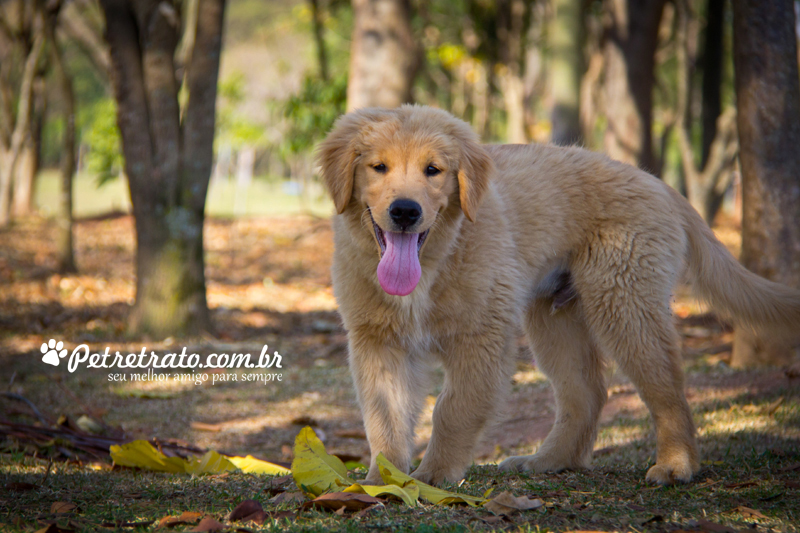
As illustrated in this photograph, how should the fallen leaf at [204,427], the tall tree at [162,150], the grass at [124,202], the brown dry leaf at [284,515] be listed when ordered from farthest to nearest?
1. the grass at [124,202]
2. the tall tree at [162,150]
3. the fallen leaf at [204,427]
4. the brown dry leaf at [284,515]

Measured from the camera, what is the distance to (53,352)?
23.1 ft

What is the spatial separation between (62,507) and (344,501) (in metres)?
1.11

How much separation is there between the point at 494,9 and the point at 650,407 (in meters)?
18.6

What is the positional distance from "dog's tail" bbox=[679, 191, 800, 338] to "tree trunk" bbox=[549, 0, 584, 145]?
595 cm

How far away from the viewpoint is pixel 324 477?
3.09m

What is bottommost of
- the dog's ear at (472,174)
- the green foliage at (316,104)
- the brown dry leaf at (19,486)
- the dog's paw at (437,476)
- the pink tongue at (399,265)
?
the dog's paw at (437,476)

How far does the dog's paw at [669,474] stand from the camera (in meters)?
3.46

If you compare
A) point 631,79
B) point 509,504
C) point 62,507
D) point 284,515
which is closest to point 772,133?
point 509,504

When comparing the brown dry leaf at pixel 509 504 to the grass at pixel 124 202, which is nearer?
the brown dry leaf at pixel 509 504

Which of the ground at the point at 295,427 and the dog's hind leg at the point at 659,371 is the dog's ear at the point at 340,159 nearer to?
the ground at the point at 295,427

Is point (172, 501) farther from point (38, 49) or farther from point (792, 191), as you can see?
point (38, 49)

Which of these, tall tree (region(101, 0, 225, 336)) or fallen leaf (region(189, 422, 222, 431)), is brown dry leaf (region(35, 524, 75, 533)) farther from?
tall tree (region(101, 0, 225, 336))

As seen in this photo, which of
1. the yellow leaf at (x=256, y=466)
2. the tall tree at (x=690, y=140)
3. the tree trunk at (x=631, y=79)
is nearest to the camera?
the yellow leaf at (x=256, y=466)

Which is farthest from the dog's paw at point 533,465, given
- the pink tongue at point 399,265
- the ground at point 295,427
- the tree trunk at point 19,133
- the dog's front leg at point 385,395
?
the tree trunk at point 19,133
